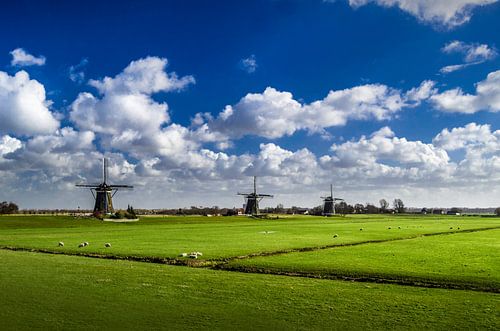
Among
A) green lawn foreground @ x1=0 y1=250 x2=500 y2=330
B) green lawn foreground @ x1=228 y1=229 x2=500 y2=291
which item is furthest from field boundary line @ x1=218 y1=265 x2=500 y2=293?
green lawn foreground @ x1=0 y1=250 x2=500 y2=330

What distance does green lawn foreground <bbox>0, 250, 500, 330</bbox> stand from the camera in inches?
494

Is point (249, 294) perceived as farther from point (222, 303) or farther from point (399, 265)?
point (399, 265)

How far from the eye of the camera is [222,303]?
A: 15.1 metres

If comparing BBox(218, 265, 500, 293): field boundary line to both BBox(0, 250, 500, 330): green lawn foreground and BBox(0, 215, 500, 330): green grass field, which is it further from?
BBox(0, 250, 500, 330): green lawn foreground

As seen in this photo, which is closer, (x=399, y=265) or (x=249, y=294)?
(x=249, y=294)

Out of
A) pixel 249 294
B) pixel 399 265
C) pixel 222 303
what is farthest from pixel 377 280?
pixel 222 303

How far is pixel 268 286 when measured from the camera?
729 inches

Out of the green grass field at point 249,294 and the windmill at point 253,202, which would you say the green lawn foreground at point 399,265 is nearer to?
the green grass field at point 249,294

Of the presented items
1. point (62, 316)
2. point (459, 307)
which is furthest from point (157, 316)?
point (459, 307)

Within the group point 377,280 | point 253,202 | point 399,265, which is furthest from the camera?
point 253,202

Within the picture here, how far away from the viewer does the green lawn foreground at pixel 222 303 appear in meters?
12.5

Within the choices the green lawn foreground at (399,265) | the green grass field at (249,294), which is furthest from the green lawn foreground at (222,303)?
the green lawn foreground at (399,265)

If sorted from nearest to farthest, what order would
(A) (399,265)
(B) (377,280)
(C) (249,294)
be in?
(C) (249,294), (B) (377,280), (A) (399,265)

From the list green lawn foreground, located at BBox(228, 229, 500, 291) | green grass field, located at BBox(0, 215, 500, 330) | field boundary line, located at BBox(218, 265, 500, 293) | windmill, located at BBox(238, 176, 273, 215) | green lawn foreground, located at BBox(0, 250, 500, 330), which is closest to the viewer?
green lawn foreground, located at BBox(0, 250, 500, 330)
